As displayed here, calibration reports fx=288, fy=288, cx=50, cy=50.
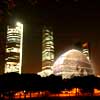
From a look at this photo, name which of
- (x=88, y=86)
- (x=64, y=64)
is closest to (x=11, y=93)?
(x=88, y=86)

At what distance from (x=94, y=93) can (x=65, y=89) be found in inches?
178

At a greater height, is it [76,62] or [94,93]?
[76,62]

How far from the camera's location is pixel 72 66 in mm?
54375

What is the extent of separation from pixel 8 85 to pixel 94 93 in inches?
526

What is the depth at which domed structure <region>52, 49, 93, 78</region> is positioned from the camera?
176 feet

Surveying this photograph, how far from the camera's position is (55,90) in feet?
144

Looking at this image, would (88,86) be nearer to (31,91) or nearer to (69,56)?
(31,91)

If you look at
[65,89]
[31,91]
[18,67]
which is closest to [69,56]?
[65,89]

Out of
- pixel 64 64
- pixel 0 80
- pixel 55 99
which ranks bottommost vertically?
pixel 55 99

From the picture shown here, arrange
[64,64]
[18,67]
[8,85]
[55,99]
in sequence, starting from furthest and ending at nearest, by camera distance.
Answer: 1. [18,67]
2. [64,64]
3. [55,99]
4. [8,85]

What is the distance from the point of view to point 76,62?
55062 millimetres

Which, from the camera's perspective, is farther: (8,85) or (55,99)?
(55,99)

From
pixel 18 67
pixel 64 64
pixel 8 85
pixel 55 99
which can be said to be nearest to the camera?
pixel 8 85

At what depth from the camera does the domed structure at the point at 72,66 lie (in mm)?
53750
